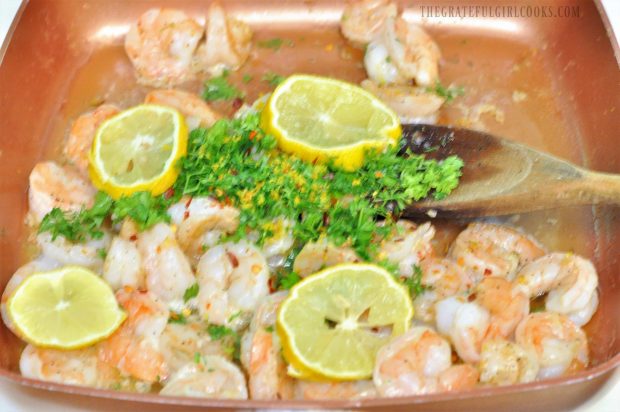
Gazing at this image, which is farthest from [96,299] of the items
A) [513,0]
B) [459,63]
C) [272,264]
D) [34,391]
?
[513,0]

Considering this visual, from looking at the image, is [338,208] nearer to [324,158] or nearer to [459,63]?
[324,158]

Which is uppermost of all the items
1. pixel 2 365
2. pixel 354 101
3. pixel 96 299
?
pixel 354 101

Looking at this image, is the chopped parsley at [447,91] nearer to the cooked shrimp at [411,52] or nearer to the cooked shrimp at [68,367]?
the cooked shrimp at [411,52]

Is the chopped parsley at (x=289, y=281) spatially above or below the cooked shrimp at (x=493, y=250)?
above

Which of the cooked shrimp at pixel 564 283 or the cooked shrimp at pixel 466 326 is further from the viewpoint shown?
the cooked shrimp at pixel 564 283

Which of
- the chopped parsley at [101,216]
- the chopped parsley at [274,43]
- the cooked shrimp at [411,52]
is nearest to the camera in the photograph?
the chopped parsley at [101,216]

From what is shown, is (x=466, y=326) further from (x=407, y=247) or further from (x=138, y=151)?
(x=138, y=151)

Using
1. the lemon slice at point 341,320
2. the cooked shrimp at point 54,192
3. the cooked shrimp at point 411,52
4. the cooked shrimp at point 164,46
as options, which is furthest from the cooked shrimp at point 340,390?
the cooked shrimp at point 164,46
